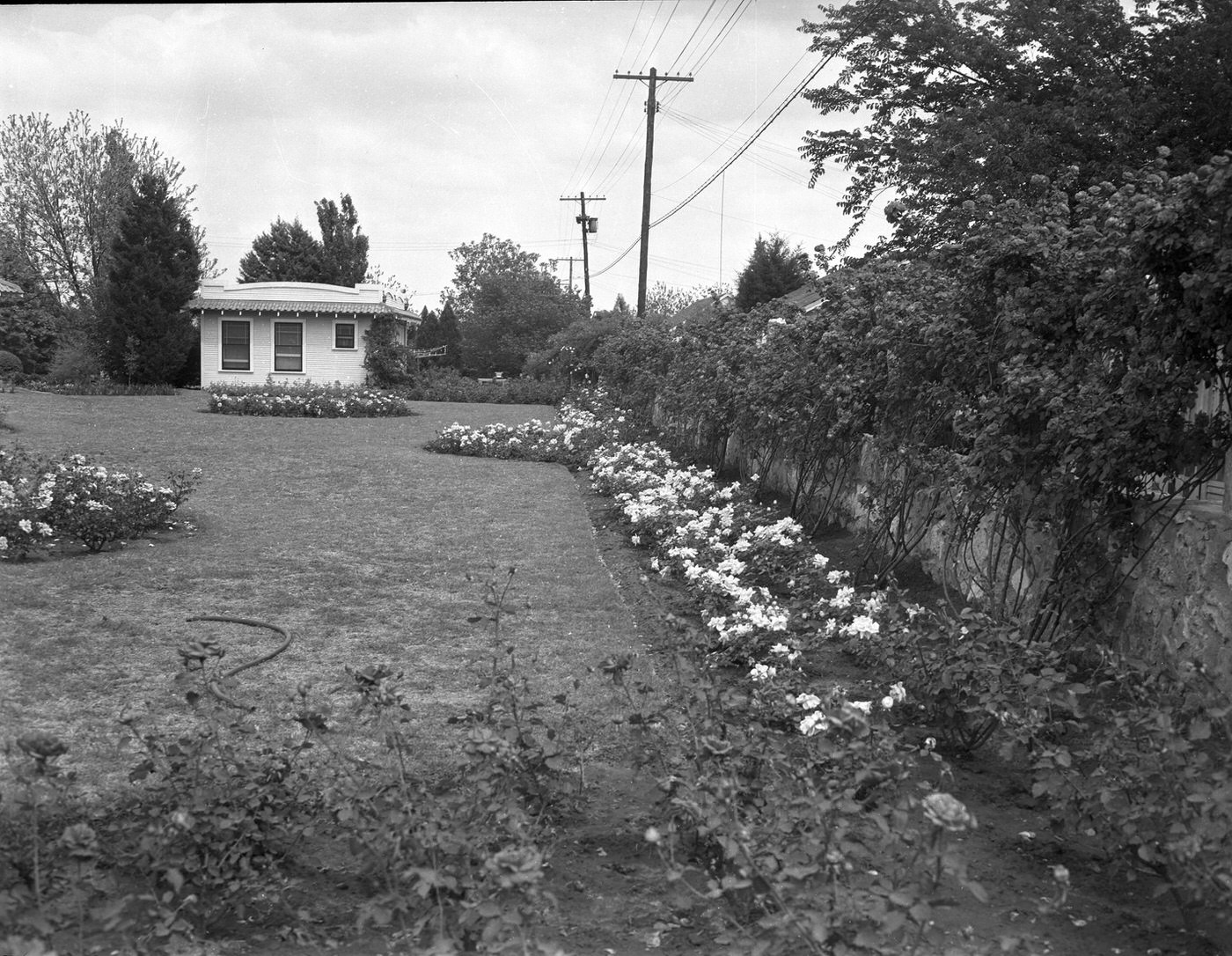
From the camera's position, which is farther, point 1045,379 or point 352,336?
point 352,336

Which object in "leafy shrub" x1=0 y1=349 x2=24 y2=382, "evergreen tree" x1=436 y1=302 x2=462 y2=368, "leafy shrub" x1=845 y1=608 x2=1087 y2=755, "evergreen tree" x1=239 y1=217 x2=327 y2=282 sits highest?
"evergreen tree" x1=239 y1=217 x2=327 y2=282

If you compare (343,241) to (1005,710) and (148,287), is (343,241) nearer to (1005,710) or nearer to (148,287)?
(148,287)

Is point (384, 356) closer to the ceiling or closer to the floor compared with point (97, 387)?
closer to the ceiling

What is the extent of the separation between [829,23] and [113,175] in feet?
73.5

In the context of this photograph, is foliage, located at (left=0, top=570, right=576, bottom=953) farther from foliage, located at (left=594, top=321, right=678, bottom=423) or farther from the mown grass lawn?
foliage, located at (left=594, top=321, right=678, bottom=423)

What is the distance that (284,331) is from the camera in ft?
103

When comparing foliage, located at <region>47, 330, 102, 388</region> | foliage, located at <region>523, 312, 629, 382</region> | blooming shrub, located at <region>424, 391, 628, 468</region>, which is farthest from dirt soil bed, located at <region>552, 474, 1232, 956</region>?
foliage, located at <region>47, 330, 102, 388</region>

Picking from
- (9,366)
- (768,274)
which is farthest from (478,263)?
(9,366)

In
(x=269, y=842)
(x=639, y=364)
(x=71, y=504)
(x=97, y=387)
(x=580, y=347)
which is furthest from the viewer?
(x=580, y=347)

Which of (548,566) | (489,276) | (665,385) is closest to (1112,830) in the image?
(548,566)

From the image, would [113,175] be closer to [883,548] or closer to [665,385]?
[665,385]

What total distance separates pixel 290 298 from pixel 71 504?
24709 millimetres

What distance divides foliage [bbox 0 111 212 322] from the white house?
4.10m

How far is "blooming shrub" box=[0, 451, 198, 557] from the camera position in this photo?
23.6 ft
